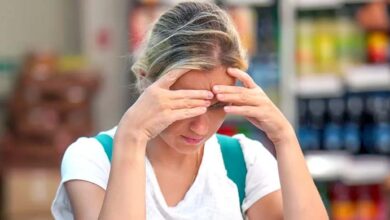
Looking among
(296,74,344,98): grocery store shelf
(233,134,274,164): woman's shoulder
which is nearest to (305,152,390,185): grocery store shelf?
(296,74,344,98): grocery store shelf

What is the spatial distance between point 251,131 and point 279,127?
3.33 m

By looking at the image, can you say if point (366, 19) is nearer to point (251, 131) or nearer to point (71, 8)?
point (251, 131)

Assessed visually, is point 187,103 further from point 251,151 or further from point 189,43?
point 251,151

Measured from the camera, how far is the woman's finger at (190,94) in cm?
213

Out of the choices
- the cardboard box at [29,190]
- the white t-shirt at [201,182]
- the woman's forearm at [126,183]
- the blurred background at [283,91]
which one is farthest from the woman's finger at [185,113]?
the cardboard box at [29,190]

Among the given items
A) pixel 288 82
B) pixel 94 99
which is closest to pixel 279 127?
pixel 288 82

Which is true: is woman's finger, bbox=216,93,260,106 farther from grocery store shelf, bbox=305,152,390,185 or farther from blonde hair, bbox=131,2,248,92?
grocery store shelf, bbox=305,152,390,185

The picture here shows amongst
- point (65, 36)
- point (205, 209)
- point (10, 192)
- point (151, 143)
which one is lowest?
point (10, 192)

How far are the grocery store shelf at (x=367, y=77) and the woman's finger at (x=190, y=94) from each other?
3554 mm

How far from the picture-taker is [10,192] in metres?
5.57

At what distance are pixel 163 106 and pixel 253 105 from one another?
0.72 feet

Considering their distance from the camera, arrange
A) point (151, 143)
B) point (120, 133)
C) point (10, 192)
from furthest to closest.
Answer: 1. point (10, 192)
2. point (151, 143)
3. point (120, 133)

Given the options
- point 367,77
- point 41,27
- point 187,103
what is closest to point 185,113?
point 187,103

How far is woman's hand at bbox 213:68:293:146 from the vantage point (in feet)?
7.14
